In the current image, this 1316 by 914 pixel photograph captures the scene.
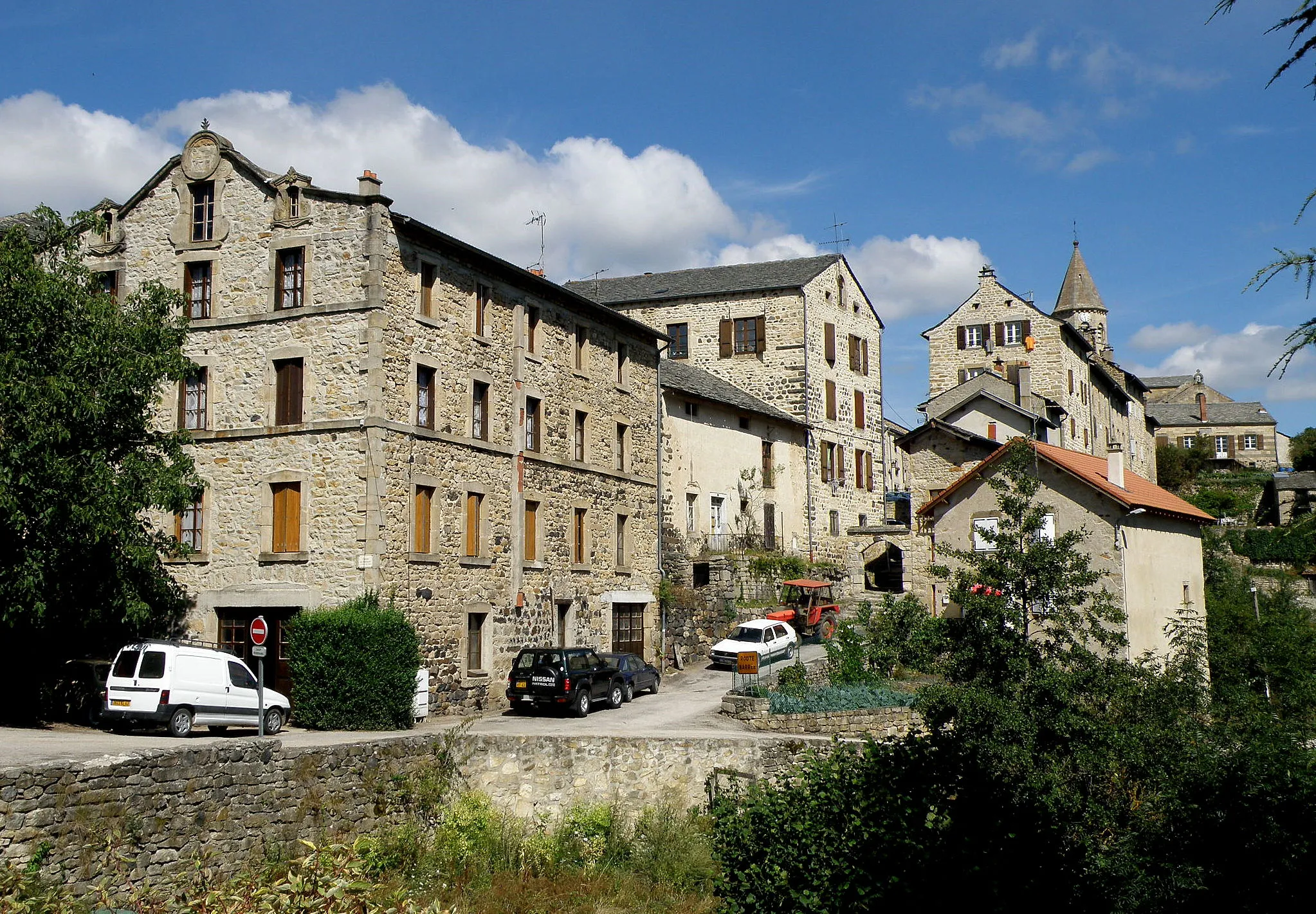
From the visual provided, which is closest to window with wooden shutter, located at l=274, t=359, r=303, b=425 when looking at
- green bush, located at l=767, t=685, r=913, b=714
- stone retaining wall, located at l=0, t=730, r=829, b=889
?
stone retaining wall, located at l=0, t=730, r=829, b=889

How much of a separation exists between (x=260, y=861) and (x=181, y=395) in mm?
12759

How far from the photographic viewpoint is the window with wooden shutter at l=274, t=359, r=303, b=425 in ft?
83.7

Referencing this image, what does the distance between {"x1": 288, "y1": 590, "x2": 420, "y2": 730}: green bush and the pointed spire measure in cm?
7007

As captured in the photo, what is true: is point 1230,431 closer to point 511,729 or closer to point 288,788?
point 511,729

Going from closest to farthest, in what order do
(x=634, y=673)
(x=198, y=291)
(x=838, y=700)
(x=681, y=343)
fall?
1. (x=838, y=700)
2. (x=198, y=291)
3. (x=634, y=673)
4. (x=681, y=343)

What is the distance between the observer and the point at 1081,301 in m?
82.3

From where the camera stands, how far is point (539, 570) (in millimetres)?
29750

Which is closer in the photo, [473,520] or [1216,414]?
[473,520]

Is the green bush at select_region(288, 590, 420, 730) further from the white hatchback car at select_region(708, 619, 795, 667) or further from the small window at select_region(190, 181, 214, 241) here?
the white hatchback car at select_region(708, 619, 795, 667)

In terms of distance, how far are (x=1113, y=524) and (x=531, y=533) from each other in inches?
568

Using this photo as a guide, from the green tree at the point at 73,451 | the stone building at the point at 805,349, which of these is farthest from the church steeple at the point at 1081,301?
the green tree at the point at 73,451

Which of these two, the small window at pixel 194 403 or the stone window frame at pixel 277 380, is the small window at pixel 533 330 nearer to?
the stone window frame at pixel 277 380

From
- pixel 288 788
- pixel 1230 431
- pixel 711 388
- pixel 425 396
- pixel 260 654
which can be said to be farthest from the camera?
pixel 1230 431

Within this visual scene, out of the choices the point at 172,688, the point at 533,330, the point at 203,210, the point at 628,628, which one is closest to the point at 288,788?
the point at 172,688
